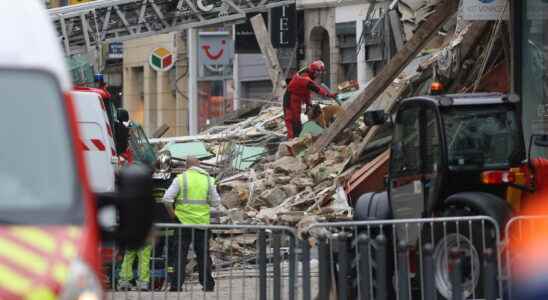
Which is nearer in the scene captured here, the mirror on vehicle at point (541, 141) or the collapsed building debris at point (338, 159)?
the mirror on vehicle at point (541, 141)

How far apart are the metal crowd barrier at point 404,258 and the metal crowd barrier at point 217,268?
0.26 m

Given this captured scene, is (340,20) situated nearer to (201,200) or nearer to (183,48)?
(183,48)

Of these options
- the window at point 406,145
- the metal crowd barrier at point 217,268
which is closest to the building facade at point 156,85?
the window at point 406,145

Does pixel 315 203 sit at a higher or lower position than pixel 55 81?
lower

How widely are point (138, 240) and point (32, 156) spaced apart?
641 millimetres

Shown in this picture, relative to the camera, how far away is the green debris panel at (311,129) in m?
26.8

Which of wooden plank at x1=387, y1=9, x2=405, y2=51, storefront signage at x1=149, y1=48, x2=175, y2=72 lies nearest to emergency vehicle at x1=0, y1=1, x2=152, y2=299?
wooden plank at x1=387, y1=9, x2=405, y2=51

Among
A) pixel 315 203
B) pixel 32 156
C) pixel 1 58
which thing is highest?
pixel 1 58

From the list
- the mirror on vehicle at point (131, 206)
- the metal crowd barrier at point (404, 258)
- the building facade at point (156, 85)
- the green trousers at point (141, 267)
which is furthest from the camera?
the building facade at point (156, 85)

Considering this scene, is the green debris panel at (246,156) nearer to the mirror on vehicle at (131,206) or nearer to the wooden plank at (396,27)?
the wooden plank at (396,27)

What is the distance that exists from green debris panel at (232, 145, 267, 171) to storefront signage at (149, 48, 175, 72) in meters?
22.7

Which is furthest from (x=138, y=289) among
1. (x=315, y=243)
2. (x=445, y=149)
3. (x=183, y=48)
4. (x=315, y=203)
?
(x=183, y=48)

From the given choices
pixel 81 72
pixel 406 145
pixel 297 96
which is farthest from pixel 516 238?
pixel 81 72

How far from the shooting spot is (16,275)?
6.11m
